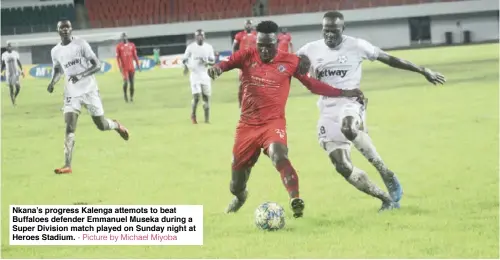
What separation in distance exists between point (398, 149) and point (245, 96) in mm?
7071

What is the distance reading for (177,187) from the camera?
13.0 m

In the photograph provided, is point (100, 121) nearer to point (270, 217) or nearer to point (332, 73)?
point (332, 73)

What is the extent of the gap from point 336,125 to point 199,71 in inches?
482

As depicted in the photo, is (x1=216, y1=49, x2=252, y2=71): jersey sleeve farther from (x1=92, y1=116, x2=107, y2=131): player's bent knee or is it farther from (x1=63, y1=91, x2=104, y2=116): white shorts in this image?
(x1=92, y1=116, x2=107, y2=131): player's bent knee

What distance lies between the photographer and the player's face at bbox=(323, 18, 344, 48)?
9.63 meters

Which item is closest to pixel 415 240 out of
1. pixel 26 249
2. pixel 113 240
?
pixel 113 240

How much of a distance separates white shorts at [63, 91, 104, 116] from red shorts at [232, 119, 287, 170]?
5820 millimetres

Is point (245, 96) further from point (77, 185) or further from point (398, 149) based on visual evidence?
point (398, 149)

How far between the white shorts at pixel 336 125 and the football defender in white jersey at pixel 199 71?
1137 centimetres

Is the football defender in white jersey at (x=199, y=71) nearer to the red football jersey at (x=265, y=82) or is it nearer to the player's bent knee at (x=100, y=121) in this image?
the player's bent knee at (x=100, y=121)

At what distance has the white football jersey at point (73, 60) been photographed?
14.8 metres

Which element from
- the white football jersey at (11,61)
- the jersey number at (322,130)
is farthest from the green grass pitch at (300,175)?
the white football jersey at (11,61)

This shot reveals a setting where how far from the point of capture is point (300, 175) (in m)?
13.7

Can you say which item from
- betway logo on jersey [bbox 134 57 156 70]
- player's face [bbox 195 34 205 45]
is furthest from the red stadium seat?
player's face [bbox 195 34 205 45]
